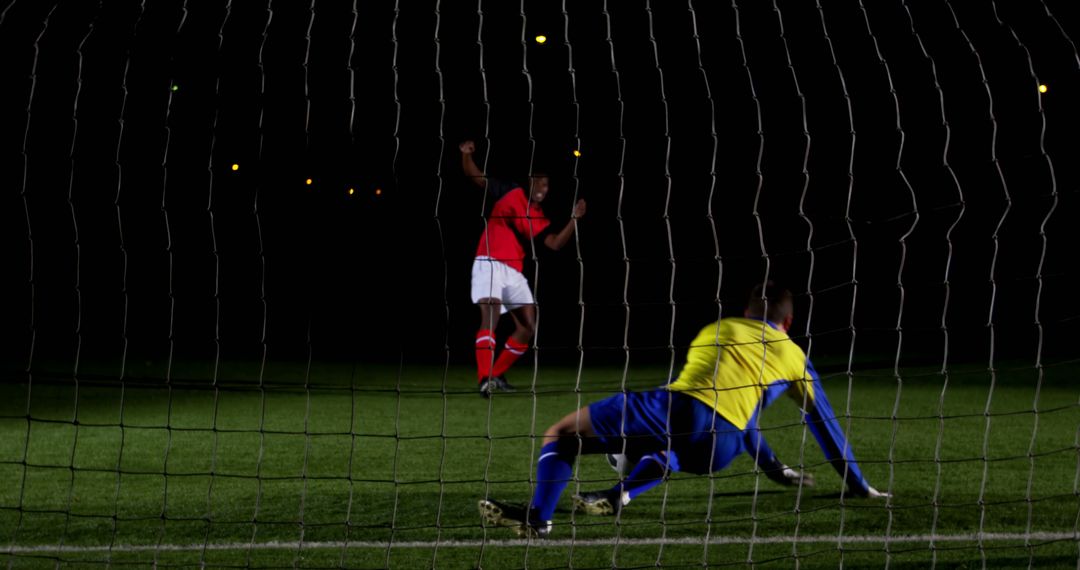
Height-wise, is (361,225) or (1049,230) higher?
(1049,230)

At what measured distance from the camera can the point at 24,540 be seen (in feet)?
14.0

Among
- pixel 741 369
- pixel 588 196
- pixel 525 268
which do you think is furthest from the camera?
pixel 525 268

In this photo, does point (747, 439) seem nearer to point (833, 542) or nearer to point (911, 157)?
point (833, 542)

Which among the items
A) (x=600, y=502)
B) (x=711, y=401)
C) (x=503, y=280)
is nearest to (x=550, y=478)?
(x=600, y=502)

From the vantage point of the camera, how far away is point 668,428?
4414mm

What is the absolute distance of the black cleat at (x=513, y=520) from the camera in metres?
4.36

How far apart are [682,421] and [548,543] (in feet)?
2.29

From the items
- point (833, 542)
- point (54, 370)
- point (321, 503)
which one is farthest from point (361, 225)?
point (833, 542)

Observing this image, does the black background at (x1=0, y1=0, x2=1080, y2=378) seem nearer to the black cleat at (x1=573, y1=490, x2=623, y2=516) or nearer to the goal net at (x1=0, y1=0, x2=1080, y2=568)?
the goal net at (x1=0, y1=0, x2=1080, y2=568)

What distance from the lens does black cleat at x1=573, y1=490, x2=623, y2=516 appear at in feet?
15.3

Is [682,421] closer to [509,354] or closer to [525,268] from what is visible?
[509,354]

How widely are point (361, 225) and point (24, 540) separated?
1490 centimetres

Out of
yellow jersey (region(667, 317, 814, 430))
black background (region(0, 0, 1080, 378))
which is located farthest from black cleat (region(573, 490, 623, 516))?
black background (region(0, 0, 1080, 378))

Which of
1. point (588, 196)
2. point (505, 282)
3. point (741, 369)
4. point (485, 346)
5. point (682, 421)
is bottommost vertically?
point (485, 346)
